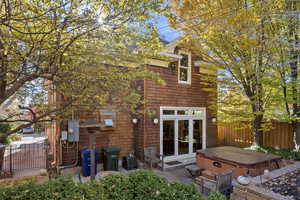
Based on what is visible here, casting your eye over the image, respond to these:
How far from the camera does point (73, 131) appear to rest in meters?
→ 6.64

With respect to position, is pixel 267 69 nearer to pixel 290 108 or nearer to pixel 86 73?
pixel 290 108

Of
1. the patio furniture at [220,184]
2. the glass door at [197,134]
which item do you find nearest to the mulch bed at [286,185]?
the patio furniture at [220,184]

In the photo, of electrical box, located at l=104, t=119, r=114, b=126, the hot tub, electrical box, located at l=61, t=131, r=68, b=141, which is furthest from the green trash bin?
the hot tub

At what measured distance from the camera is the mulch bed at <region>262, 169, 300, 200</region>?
414 cm

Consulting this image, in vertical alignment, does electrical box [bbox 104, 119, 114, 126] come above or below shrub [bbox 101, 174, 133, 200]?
above

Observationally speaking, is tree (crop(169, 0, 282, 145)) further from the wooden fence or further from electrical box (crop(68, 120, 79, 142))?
electrical box (crop(68, 120, 79, 142))

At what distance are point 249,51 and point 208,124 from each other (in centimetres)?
447

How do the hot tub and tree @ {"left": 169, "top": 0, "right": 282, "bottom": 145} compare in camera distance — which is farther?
tree @ {"left": 169, "top": 0, "right": 282, "bottom": 145}

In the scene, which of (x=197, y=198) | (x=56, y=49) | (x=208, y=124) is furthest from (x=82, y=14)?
(x=208, y=124)

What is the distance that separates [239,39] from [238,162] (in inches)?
186

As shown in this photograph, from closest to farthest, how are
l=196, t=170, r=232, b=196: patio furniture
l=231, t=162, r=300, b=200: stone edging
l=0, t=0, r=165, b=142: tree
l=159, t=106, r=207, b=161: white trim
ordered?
1. l=0, t=0, r=165, b=142: tree
2. l=231, t=162, r=300, b=200: stone edging
3. l=196, t=170, r=232, b=196: patio furniture
4. l=159, t=106, r=207, b=161: white trim

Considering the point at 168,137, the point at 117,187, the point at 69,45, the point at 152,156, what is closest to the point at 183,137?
the point at 168,137

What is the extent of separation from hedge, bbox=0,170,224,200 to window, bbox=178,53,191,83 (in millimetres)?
6532

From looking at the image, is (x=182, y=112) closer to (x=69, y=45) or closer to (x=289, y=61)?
(x=289, y=61)
